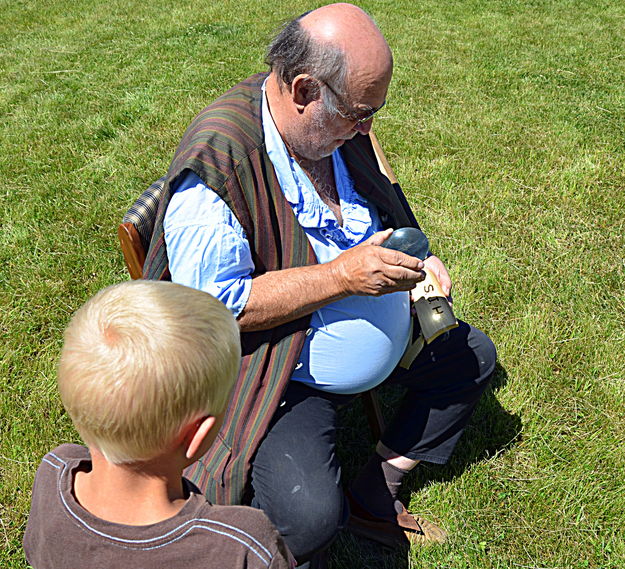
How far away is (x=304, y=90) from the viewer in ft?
6.26

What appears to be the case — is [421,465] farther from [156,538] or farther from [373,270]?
[156,538]

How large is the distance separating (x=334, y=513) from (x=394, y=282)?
0.67 meters

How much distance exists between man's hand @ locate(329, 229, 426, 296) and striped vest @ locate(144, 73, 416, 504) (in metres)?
0.16

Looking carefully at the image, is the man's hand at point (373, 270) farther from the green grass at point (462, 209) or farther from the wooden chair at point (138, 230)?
the green grass at point (462, 209)

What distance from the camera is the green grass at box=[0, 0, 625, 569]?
7.86ft

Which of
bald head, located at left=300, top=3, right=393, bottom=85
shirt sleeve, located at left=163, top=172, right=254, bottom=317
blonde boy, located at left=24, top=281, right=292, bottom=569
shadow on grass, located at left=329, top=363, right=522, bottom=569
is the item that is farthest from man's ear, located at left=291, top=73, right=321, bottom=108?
shadow on grass, located at left=329, top=363, right=522, bottom=569

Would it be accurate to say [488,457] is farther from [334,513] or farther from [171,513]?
[171,513]

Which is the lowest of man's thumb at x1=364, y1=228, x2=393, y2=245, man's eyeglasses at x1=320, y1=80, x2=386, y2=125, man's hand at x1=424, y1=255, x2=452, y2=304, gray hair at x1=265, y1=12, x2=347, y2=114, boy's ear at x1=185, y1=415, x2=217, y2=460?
man's hand at x1=424, y1=255, x2=452, y2=304

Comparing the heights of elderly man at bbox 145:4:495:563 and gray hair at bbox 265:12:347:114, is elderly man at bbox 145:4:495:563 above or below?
below

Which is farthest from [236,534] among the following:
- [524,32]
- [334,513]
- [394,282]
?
[524,32]

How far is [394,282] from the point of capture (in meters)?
1.88

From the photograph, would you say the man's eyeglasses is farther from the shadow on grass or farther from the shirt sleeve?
the shadow on grass

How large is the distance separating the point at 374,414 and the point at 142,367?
164 centimetres

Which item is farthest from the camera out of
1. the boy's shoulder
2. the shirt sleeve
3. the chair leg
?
the chair leg
